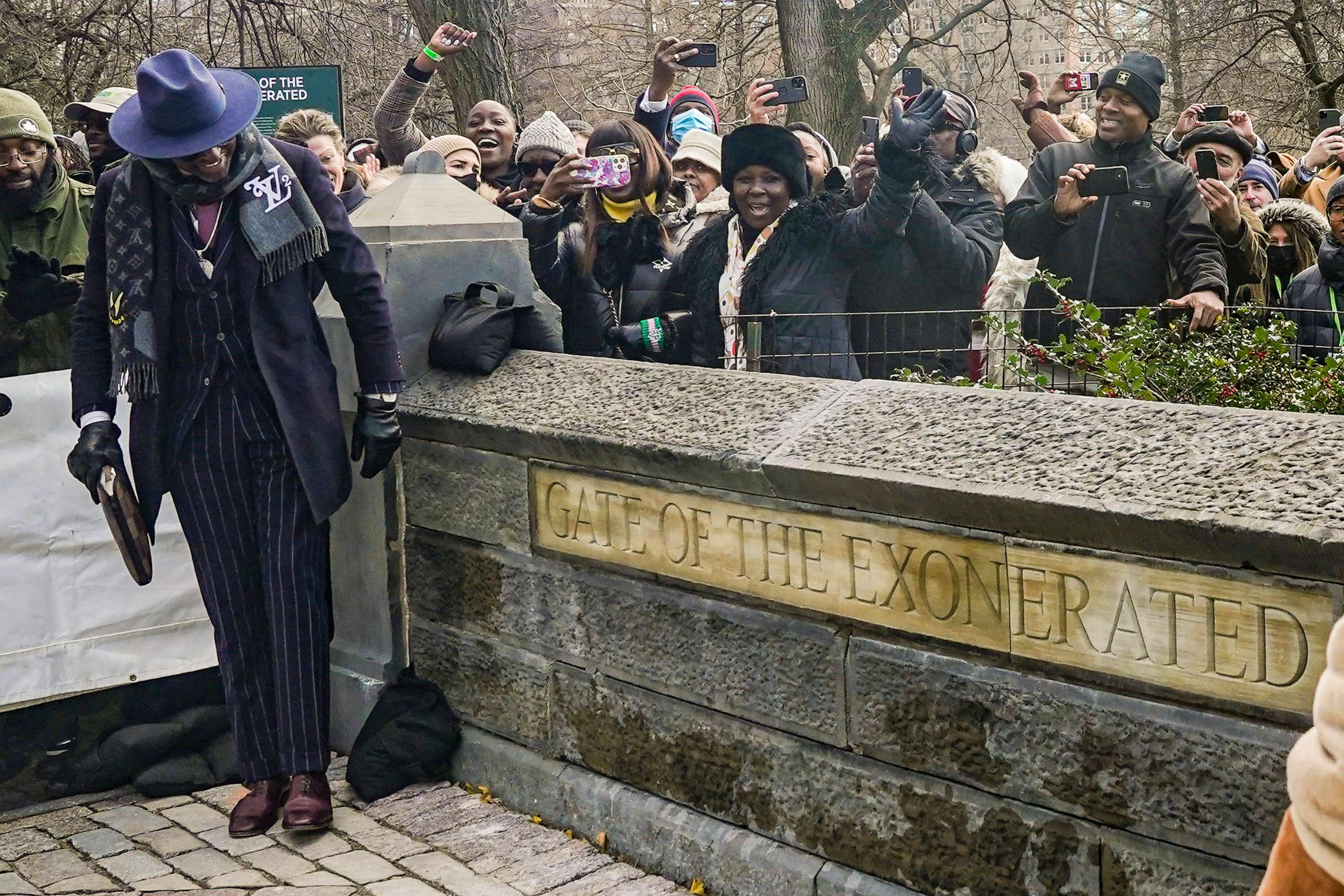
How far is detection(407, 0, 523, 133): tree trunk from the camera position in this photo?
37.6 ft

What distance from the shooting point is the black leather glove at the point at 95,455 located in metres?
4.34

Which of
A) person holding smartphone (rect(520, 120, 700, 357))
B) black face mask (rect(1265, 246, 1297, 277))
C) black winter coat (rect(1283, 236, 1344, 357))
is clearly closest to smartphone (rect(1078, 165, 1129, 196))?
black winter coat (rect(1283, 236, 1344, 357))

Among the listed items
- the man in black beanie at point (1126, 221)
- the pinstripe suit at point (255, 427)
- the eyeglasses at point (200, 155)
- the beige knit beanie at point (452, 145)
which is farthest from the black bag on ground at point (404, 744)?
the beige knit beanie at point (452, 145)

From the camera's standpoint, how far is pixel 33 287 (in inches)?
203

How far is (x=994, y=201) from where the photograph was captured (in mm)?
5855

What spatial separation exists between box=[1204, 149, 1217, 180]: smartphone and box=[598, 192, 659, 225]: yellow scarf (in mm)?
1962

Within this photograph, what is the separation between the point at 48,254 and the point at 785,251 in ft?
Answer: 8.06

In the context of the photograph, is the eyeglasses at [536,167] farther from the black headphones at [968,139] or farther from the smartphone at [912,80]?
the black headphones at [968,139]

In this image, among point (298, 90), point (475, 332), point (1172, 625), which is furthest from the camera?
point (298, 90)

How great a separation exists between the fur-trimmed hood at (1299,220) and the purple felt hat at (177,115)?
4.17 metres

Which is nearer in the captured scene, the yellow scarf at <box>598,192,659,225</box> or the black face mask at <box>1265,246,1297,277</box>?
the yellow scarf at <box>598,192,659,225</box>

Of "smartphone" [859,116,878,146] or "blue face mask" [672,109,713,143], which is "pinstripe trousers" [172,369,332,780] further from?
"blue face mask" [672,109,713,143]

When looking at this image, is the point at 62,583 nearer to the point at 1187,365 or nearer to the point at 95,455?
the point at 95,455

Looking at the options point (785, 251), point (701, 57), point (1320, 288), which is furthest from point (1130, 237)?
point (701, 57)
